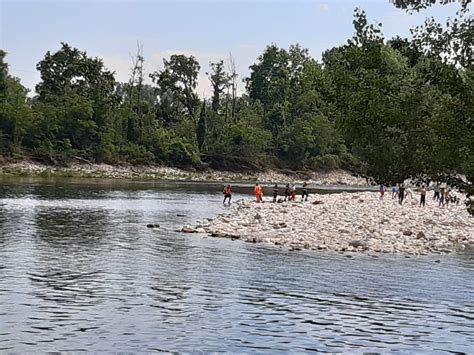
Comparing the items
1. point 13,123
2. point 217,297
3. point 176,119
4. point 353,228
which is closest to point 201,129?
point 176,119

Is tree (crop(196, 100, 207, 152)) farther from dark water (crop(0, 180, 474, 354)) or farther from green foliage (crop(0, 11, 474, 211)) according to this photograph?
dark water (crop(0, 180, 474, 354))

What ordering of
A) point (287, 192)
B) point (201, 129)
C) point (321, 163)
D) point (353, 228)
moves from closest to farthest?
point (353, 228)
point (287, 192)
point (201, 129)
point (321, 163)

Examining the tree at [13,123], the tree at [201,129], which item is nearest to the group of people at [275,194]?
the tree at [13,123]

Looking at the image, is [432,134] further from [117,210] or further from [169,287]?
[117,210]

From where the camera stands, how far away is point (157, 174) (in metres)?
117

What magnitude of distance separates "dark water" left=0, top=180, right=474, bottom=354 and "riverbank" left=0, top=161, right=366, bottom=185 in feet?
231

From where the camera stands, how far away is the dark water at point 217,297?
16312mm

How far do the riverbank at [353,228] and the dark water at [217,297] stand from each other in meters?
2.15

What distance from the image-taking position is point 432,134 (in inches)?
725

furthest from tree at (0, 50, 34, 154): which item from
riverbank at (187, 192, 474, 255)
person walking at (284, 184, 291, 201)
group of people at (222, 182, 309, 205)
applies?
riverbank at (187, 192, 474, 255)

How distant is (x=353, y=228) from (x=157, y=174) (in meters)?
81.0

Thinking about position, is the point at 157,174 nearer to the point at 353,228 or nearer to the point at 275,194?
the point at 275,194

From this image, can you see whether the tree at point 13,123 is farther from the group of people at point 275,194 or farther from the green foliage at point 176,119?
the group of people at point 275,194

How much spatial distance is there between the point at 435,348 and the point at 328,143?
12157 cm
